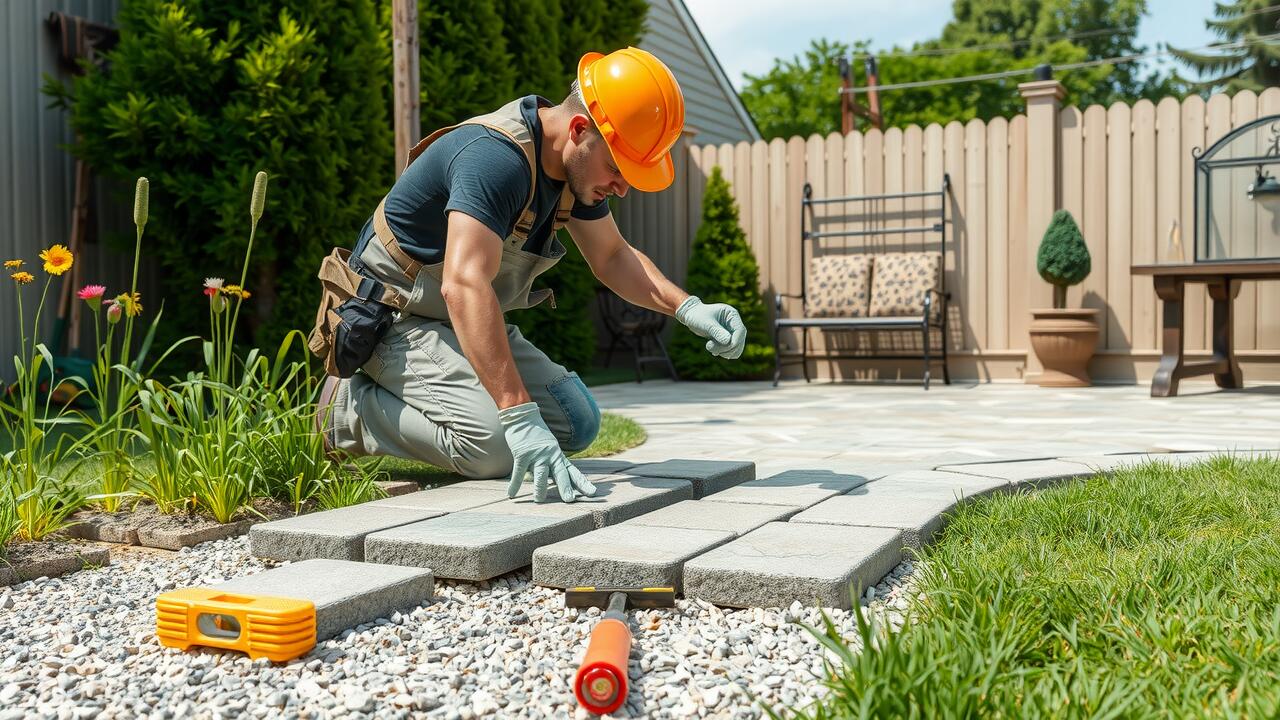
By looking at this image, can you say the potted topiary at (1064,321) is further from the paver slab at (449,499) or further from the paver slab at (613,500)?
the paver slab at (449,499)

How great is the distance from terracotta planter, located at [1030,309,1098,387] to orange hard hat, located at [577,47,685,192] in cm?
545

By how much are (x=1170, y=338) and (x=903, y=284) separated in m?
1.97

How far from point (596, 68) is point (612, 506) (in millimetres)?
1035

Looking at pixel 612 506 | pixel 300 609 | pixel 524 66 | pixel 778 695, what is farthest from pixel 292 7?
pixel 778 695

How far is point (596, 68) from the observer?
2.64 meters

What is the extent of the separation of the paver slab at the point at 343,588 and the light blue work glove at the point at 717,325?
1.06 meters

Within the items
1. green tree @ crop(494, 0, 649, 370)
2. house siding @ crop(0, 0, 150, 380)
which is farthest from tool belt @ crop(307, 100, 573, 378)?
green tree @ crop(494, 0, 649, 370)

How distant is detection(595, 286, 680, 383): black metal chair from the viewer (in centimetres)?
849

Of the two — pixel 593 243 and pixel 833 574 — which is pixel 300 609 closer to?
pixel 833 574

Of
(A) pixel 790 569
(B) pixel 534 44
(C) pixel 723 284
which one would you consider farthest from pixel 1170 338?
(A) pixel 790 569

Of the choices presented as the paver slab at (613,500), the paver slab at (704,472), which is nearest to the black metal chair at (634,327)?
the paver slab at (704,472)

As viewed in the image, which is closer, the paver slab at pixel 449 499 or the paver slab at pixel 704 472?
the paver slab at pixel 449 499

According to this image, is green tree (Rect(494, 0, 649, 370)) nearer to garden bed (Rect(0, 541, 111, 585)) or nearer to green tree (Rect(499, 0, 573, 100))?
green tree (Rect(499, 0, 573, 100))

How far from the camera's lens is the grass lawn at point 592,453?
3275 mm
